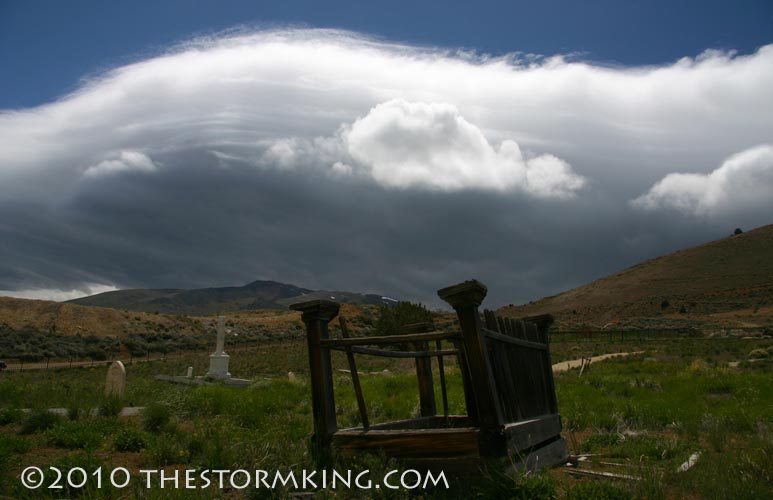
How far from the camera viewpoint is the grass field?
17.6 ft

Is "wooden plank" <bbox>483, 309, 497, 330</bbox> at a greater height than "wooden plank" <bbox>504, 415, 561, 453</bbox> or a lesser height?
greater

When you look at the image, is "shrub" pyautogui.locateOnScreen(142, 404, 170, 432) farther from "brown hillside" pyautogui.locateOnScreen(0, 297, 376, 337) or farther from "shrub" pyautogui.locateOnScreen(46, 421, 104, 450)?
"brown hillside" pyautogui.locateOnScreen(0, 297, 376, 337)

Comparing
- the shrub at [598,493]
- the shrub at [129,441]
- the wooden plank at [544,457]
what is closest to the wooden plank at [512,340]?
the wooden plank at [544,457]

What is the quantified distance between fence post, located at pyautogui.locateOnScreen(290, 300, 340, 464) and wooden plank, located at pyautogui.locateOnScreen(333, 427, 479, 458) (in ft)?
0.55

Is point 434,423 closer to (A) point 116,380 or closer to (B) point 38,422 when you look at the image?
(B) point 38,422

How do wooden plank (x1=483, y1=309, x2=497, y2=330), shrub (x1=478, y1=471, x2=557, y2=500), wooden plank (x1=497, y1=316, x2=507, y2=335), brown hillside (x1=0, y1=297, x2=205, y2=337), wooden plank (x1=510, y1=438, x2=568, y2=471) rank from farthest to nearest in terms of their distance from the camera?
brown hillside (x1=0, y1=297, x2=205, y2=337)
wooden plank (x1=497, y1=316, x2=507, y2=335)
wooden plank (x1=483, y1=309, x2=497, y2=330)
wooden plank (x1=510, y1=438, x2=568, y2=471)
shrub (x1=478, y1=471, x2=557, y2=500)

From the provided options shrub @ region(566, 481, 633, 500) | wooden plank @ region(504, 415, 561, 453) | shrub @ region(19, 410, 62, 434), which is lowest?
shrub @ region(566, 481, 633, 500)

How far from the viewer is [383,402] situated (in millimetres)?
12344

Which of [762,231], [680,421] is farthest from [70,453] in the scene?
[762,231]

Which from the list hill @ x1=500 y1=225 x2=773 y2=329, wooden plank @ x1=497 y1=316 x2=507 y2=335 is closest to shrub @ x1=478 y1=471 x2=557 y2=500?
wooden plank @ x1=497 y1=316 x2=507 y2=335

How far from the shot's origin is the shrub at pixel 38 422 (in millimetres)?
7586

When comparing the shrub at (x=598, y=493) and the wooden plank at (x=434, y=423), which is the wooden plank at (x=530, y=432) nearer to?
the shrub at (x=598, y=493)

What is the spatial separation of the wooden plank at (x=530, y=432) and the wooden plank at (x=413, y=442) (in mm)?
427

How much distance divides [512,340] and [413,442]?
6.06 ft
